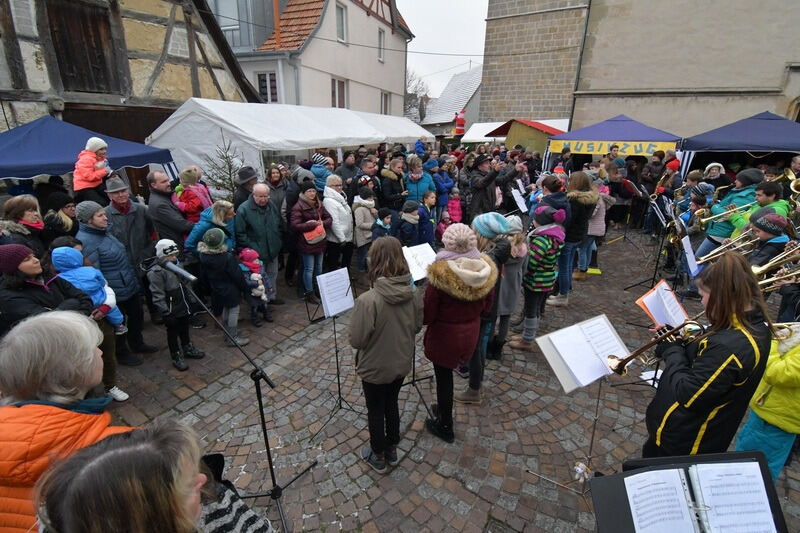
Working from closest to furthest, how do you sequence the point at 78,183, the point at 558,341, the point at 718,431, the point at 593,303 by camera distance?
the point at 718,431 < the point at 558,341 < the point at 78,183 < the point at 593,303

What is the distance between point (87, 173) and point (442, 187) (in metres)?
6.28

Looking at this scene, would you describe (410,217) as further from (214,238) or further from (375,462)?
(375,462)

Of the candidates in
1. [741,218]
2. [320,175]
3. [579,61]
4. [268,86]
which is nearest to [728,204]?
[741,218]

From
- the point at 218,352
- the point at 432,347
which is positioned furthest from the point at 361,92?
the point at 432,347

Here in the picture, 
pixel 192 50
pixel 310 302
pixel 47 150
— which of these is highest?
pixel 192 50

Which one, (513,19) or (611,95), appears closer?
(611,95)

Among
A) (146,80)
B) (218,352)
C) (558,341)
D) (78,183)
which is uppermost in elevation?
(146,80)

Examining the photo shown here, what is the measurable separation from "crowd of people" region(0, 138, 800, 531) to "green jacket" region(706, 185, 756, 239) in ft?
0.10

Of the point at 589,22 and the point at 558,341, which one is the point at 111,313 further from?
the point at 589,22

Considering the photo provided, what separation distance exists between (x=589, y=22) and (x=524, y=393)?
60.1 feet

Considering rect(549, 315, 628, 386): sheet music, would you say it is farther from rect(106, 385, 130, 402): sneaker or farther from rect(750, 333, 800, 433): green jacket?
rect(106, 385, 130, 402): sneaker

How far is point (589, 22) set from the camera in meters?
16.2

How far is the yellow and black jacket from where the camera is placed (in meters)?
1.94

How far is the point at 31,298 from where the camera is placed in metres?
3.10
